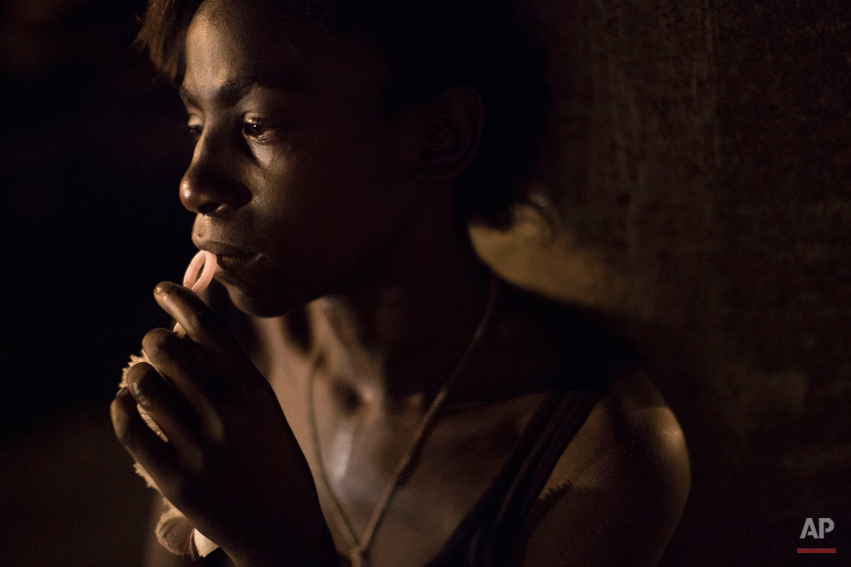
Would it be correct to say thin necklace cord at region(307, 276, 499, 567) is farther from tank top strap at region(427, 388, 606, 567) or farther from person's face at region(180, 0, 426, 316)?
person's face at region(180, 0, 426, 316)

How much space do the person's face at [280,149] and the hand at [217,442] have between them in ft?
0.28

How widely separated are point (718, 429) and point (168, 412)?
644mm

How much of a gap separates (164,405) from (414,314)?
350 mm

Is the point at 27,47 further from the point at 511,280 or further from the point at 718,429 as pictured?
the point at 718,429

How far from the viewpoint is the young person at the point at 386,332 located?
694mm

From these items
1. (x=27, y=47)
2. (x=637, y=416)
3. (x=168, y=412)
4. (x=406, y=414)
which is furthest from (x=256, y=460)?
(x=27, y=47)

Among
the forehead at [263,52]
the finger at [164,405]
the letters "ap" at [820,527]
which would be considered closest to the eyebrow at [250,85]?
the forehead at [263,52]

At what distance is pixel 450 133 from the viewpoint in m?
0.82

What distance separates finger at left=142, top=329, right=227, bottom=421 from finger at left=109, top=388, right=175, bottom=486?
0.05 m

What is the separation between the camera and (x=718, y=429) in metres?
0.84

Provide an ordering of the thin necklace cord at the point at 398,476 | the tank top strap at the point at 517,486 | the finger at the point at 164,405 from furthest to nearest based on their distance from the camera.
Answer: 1. the thin necklace cord at the point at 398,476
2. the tank top strap at the point at 517,486
3. the finger at the point at 164,405

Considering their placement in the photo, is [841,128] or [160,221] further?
[160,221]

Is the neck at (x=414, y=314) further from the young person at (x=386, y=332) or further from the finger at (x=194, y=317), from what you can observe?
the finger at (x=194, y=317)

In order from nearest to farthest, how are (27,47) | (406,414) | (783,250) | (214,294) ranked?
(783,250), (406,414), (214,294), (27,47)
